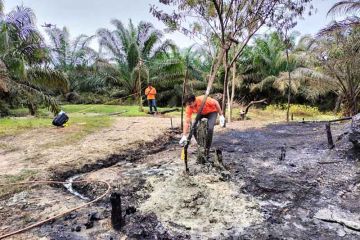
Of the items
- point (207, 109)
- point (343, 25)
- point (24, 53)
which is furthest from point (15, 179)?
point (343, 25)

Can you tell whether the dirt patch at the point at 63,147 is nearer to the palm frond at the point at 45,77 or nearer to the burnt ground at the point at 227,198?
the burnt ground at the point at 227,198

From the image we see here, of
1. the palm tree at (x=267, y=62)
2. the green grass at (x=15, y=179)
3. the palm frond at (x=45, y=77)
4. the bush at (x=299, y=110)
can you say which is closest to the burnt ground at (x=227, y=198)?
the green grass at (x=15, y=179)

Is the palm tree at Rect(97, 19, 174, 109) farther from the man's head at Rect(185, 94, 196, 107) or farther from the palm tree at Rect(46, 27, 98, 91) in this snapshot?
the man's head at Rect(185, 94, 196, 107)

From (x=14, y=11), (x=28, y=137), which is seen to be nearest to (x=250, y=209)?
(x=28, y=137)

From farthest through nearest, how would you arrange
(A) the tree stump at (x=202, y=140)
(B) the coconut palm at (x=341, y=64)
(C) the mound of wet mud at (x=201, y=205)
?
1. (B) the coconut palm at (x=341, y=64)
2. (A) the tree stump at (x=202, y=140)
3. (C) the mound of wet mud at (x=201, y=205)

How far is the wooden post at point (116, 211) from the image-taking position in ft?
14.6

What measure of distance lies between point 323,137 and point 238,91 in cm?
1473

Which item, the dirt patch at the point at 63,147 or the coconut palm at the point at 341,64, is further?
the coconut palm at the point at 341,64

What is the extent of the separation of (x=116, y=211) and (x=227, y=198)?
5.95ft

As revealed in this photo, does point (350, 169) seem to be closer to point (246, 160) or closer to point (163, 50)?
point (246, 160)

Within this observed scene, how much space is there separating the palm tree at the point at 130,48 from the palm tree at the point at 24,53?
6.65m

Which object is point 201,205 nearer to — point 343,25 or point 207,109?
point 207,109

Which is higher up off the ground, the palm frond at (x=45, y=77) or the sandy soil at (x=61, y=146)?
the palm frond at (x=45, y=77)

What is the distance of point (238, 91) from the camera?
971 inches
